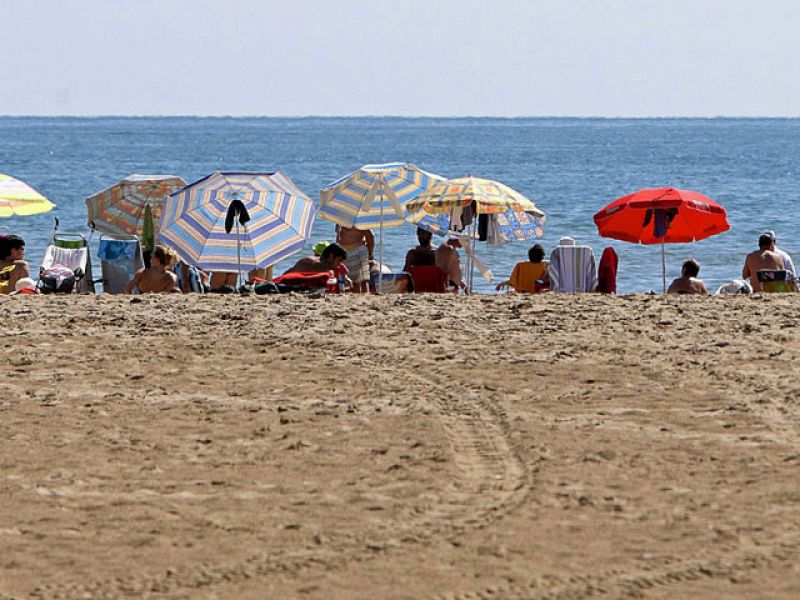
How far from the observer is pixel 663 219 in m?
12.9

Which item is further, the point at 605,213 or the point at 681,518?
the point at 605,213

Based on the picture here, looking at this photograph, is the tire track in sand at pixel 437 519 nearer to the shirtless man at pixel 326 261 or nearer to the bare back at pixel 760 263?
the shirtless man at pixel 326 261

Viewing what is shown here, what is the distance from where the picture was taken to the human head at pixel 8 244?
12.9 m

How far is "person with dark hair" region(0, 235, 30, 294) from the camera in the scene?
12656mm

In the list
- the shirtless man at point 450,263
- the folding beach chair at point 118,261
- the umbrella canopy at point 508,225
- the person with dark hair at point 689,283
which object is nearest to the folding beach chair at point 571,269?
the person with dark hair at point 689,283

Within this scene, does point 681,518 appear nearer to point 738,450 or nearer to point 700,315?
point 738,450

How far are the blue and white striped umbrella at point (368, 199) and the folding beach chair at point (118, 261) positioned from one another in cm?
197

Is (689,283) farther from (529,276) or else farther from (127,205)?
(127,205)

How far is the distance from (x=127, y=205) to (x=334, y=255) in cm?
358

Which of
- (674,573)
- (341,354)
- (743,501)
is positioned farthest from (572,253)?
(674,573)

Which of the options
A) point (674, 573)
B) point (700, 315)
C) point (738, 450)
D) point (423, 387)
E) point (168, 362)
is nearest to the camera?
point (674, 573)

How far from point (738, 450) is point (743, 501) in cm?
83

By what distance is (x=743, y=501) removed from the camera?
5.80m

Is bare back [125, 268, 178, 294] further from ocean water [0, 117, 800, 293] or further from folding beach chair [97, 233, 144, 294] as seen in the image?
ocean water [0, 117, 800, 293]
